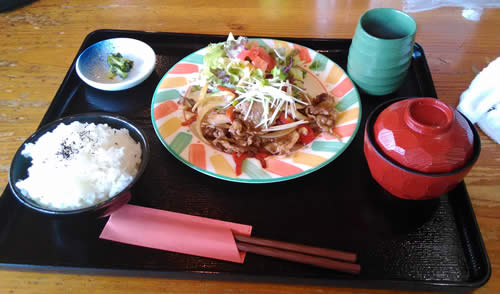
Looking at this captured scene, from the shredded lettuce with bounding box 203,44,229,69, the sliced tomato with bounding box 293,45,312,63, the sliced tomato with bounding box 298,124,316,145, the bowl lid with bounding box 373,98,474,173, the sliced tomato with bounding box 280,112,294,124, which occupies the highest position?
the bowl lid with bounding box 373,98,474,173

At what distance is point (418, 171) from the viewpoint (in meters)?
1.20

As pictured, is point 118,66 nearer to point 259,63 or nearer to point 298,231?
point 259,63

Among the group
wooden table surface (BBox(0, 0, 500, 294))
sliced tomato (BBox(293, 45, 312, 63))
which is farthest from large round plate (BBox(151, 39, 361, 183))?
wooden table surface (BBox(0, 0, 500, 294))

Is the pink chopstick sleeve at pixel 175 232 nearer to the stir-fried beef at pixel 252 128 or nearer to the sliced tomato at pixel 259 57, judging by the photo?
the stir-fried beef at pixel 252 128

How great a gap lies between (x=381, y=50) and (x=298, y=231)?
893 millimetres

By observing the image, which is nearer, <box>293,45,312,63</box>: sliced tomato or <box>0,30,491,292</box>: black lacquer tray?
<box>0,30,491,292</box>: black lacquer tray

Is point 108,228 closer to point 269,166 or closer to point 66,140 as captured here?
point 66,140

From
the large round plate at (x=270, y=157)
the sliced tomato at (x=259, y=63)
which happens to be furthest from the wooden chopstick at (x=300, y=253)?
the sliced tomato at (x=259, y=63)

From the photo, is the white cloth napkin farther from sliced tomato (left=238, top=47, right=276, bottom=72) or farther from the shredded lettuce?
the shredded lettuce

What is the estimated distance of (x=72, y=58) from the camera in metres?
2.16

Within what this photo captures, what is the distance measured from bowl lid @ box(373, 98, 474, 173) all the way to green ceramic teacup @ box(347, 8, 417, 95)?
0.46 m

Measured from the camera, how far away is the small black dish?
1199 millimetres

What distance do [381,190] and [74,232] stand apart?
120 cm

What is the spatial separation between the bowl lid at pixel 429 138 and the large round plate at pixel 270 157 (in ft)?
0.99
